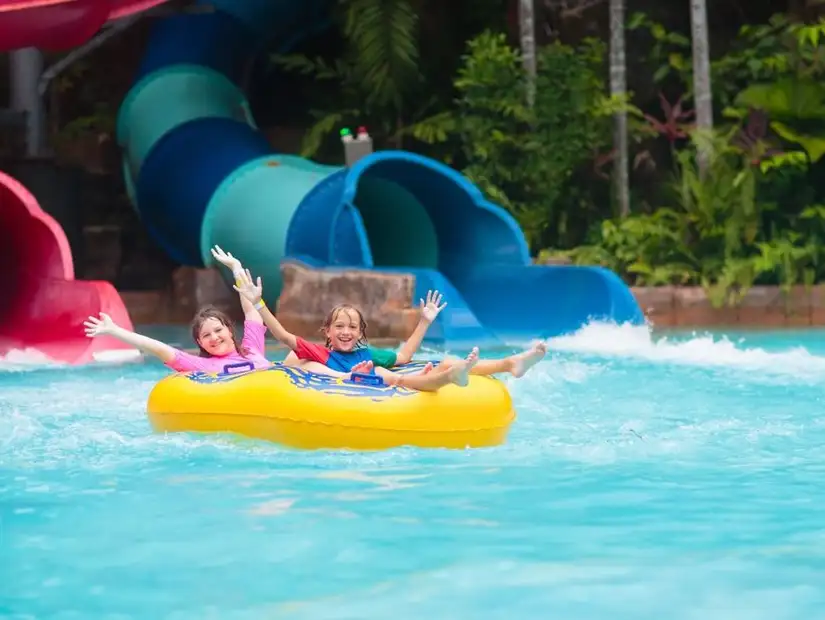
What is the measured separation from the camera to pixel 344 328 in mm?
6422

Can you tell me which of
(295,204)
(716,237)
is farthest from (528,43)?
(295,204)

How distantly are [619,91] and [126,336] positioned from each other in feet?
25.7

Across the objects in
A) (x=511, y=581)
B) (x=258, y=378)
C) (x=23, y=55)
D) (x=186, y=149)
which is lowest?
(x=511, y=581)

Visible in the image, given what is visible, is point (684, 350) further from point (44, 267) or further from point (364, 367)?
point (44, 267)

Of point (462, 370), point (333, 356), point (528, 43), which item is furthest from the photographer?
point (528, 43)

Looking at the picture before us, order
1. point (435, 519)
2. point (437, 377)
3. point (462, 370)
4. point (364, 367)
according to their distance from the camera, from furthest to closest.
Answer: point (364, 367) < point (437, 377) < point (462, 370) < point (435, 519)

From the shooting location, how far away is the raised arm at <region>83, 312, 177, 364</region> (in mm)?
6523

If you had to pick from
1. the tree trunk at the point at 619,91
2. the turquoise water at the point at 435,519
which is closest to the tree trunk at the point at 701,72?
the tree trunk at the point at 619,91

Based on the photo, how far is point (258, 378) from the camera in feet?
→ 20.9

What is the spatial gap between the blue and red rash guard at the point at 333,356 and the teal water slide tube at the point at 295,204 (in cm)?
411

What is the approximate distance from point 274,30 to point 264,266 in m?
3.42

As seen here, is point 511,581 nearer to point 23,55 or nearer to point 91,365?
point 91,365

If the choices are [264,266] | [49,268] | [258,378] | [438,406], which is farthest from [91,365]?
[438,406]

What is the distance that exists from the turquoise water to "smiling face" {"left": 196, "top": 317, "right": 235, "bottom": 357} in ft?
1.70
